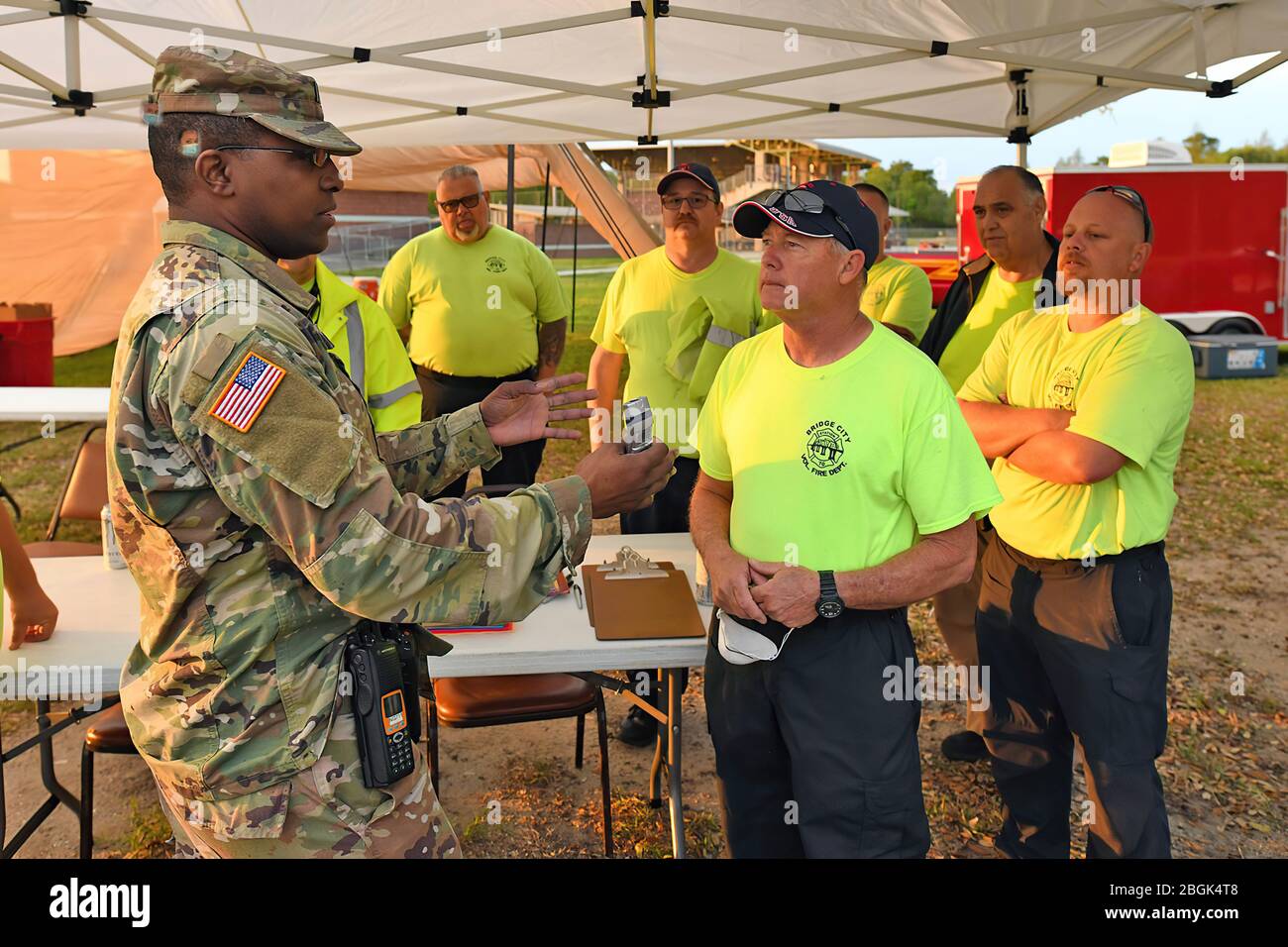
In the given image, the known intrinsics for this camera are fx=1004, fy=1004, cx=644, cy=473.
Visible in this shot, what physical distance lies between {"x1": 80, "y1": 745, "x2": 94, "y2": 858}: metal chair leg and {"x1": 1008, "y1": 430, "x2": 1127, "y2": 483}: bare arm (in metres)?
2.98

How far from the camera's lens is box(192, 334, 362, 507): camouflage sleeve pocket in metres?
1.45

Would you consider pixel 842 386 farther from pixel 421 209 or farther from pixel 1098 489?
pixel 421 209

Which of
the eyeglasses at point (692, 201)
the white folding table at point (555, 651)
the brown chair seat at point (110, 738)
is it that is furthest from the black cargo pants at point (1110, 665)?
the brown chair seat at point (110, 738)

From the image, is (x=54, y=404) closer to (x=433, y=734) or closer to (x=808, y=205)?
(x=433, y=734)

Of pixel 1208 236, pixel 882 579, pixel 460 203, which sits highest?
pixel 1208 236

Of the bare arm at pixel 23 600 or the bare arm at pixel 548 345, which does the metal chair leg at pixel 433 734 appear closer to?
the bare arm at pixel 23 600

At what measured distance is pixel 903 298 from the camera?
459 centimetres

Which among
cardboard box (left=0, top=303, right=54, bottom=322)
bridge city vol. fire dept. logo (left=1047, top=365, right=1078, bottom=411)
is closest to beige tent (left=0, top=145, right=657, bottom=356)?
cardboard box (left=0, top=303, right=54, bottom=322)

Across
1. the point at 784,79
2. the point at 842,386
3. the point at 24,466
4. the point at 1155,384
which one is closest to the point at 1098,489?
the point at 1155,384

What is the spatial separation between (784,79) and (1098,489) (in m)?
2.65

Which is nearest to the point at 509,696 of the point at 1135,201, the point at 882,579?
the point at 882,579

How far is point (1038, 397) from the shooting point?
2.96 metres

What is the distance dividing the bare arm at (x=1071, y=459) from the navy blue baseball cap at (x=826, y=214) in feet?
2.46

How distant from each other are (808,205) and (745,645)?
1.05 metres
